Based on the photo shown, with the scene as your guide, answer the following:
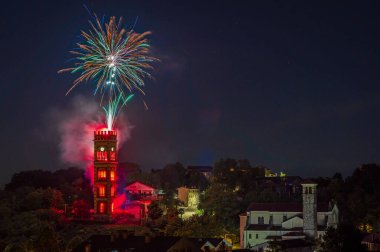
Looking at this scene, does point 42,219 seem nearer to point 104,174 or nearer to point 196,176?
point 104,174

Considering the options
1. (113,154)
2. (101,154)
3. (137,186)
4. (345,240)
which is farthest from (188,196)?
(345,240)

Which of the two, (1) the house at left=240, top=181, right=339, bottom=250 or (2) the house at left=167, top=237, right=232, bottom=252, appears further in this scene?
(1) the house at left=240, top=181, right=339, bottom=250

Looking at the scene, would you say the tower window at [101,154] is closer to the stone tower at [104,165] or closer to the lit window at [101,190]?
the stone tower at [104,165]

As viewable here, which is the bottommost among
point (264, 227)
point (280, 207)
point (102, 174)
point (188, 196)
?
point (264, 227)

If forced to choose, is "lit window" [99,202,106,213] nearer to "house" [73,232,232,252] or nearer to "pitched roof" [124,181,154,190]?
"pitched roof" [124,181,154,190]

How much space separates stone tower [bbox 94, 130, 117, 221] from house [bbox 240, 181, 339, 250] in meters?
20.0

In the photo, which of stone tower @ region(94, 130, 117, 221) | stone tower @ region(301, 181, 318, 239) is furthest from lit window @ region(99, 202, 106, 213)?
stone tower @ region(301, 181, 318, 239)

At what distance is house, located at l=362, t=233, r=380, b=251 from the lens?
70312mm

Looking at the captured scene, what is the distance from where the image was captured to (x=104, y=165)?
93.1m

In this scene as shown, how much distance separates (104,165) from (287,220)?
2700cm

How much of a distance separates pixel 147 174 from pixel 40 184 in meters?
19.9

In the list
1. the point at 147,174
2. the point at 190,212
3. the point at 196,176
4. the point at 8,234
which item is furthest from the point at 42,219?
the point at 196,176

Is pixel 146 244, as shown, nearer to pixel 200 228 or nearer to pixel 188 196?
pixel 200 228

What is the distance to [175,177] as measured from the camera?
128 metres
